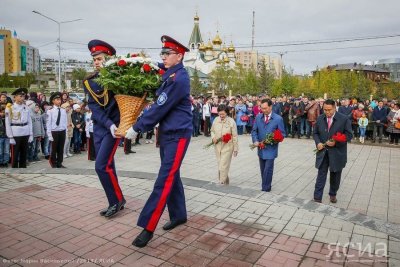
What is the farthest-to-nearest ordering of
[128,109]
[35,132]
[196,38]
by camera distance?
[196,38]
[35,132]
[128,109]

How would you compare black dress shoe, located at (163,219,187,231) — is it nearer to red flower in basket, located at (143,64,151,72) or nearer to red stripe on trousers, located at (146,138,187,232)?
red stripe on trousers, located at (146,138,187,232)

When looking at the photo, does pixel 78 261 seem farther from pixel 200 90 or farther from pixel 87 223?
pixel 200 90

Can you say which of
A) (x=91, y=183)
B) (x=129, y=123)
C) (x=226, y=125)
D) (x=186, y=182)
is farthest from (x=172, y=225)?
(x=226, y=125)

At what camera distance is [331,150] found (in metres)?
6.04

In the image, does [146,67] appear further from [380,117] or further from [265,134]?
[380,117]

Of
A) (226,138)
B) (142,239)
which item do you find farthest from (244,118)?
(142,239)

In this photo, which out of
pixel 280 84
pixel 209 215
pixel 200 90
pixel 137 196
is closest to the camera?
→ pixel 209 215

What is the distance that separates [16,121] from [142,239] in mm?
5913

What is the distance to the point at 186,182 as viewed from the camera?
6496mm

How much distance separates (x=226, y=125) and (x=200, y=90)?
6324cm

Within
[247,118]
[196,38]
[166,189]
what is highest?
[196,38]

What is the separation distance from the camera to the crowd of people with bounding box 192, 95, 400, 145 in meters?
15.3

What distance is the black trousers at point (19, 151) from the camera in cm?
812

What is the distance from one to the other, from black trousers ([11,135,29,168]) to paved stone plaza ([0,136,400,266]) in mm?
958
